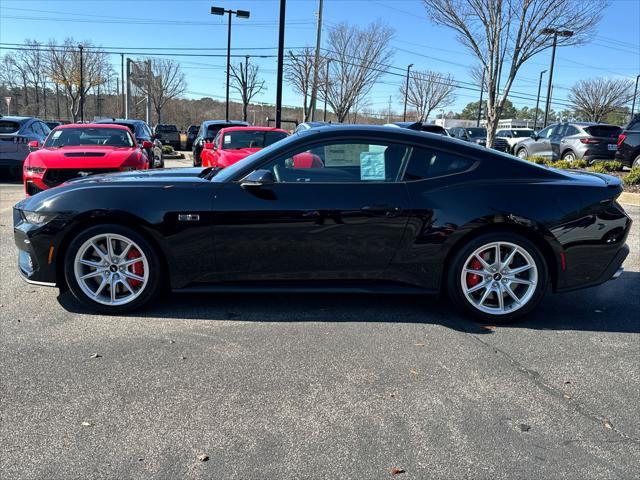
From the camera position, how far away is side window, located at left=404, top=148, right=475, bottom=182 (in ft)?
13.8

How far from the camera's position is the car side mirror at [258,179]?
3.99 metres

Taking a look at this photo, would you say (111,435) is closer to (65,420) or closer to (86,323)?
(65,420)

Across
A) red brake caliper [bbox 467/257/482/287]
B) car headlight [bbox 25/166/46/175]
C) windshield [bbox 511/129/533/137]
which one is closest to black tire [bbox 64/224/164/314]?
red brake caliper [bbox 467/257/482/287]

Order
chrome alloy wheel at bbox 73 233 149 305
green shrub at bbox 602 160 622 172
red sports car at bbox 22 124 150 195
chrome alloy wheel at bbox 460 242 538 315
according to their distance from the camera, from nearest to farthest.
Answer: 1. chrome alloy wheel at bbox 73 233 149 305
2. chrome alloy wheel at bbox 460 242 538 315
3. red sports car at bbox 22 124 150 195
4. green shrub at bbox 602 160 622 172

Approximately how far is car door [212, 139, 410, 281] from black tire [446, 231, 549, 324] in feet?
1.70

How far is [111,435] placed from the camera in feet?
8.47

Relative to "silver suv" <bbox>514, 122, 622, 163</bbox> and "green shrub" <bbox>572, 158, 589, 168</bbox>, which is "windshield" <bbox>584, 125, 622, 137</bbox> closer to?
"silver suv" <bbox>514, 122, 622, 163</bbox>

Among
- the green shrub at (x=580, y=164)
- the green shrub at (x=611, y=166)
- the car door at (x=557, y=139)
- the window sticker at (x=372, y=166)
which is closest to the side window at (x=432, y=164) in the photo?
the window sticker at (x=372, y=166)

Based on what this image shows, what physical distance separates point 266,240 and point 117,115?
74360 millimetres

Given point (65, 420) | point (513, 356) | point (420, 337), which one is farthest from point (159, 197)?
point (513, 356)

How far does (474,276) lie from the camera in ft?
14.0

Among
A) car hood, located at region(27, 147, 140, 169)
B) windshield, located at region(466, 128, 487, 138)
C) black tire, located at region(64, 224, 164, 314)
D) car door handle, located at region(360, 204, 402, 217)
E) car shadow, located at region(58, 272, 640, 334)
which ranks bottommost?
car shadow, located at region(58, 272, 640, 334)

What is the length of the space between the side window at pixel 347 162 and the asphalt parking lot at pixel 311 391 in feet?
3.64

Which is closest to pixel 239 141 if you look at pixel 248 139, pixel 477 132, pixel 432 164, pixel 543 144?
pixel 248 139
